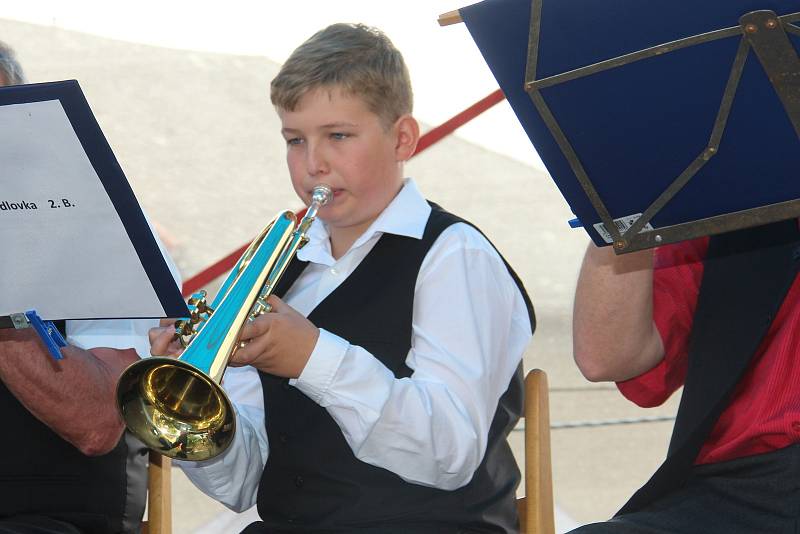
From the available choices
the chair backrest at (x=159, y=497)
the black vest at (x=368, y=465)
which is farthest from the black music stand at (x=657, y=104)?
the chair backrest at (x=159, y=497)

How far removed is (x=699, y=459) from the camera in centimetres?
150

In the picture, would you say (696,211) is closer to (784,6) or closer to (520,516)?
(784,6)

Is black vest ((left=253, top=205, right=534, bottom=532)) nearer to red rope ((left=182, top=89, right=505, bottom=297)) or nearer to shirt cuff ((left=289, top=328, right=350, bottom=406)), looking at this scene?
shirt cuff ((left=289, top=328, right=350, bottom=406))

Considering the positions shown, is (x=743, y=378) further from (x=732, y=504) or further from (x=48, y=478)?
(x=48, y=478)

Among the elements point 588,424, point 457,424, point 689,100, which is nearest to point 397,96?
point 457,424

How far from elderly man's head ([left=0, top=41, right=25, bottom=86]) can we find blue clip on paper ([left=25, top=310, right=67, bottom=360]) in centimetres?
53

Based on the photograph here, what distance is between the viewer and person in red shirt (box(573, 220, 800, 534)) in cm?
141

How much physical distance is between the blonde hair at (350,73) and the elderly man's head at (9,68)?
40 centimetres

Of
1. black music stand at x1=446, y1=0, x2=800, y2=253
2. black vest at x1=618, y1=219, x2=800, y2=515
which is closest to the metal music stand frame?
black music stand at x1=446, y1=0, x2=800, y2=253

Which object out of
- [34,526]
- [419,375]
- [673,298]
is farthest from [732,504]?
[34,526]

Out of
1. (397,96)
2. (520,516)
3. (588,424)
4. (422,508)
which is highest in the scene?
(397,96)

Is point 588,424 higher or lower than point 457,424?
lower

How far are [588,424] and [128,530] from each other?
2.00 m

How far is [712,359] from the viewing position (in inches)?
59.3
